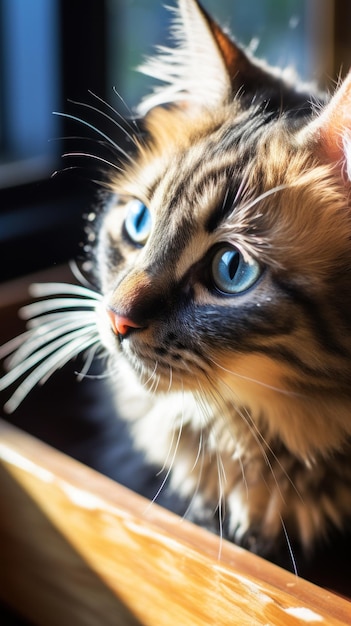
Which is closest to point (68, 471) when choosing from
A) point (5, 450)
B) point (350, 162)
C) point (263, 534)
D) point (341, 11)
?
point (5, 450)

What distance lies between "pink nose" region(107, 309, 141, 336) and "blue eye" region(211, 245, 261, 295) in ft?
0.28

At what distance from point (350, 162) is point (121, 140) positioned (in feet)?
1.19

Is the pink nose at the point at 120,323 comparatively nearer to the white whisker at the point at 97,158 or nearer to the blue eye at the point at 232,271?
the blue eye at the point at 232,271

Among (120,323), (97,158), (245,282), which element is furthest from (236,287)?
(97,158)

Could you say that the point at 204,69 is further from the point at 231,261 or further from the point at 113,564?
the point at 113,564

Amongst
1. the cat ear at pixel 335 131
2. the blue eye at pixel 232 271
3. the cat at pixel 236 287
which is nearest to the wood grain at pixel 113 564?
the cat at pixel 236 287

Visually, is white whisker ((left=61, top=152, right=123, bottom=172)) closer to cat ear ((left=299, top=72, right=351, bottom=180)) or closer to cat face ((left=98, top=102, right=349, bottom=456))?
cat face ((left=98, top=102, right=349, bottom=456))

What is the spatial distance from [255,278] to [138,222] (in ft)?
0.64

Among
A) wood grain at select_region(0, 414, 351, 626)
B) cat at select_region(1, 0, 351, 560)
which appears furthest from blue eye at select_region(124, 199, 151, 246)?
wood grain at select_region(0, 414, 351, 626)

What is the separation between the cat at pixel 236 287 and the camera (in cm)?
65

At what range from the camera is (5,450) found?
0.78 m

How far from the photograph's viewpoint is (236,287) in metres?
0.65

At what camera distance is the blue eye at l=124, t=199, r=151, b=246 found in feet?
2.55

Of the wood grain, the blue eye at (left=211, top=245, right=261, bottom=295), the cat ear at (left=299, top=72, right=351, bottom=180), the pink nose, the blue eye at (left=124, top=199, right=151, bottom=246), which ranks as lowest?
the wood grain
